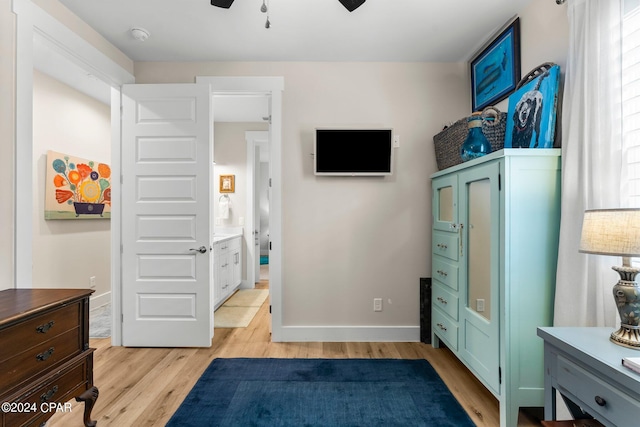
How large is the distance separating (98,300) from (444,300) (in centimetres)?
405

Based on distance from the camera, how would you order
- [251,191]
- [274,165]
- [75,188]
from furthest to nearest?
[251,191], [75,188], [274,165]

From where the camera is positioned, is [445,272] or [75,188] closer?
[445,272]

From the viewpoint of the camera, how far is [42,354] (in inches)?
57.0

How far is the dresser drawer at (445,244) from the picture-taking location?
234cm

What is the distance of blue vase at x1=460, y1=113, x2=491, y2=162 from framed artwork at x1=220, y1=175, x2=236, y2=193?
3.52m

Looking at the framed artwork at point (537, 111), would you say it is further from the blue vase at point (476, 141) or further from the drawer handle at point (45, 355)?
the drawer handle at point (45, 355)

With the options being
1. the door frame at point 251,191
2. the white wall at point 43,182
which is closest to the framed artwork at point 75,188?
the white wall at point 43,182

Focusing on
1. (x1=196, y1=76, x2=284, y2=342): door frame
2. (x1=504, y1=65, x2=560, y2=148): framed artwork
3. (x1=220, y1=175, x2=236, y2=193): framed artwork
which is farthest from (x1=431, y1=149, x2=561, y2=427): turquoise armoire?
(x1=220, y1=175, x2=236, y2=193): framed artwork

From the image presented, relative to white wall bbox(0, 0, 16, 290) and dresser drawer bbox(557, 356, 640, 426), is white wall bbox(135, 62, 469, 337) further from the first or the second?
dresser drawer bbox(557, 356, 640, 426)

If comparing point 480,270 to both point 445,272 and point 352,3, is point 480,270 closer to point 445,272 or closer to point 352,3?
point 445,272

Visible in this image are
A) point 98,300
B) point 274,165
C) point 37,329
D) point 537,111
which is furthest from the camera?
point 98,300

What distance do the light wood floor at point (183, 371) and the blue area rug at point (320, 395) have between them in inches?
3.9

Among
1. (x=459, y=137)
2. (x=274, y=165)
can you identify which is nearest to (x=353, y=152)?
(x=274, y=165)

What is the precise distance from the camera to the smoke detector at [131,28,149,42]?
2425 mm
